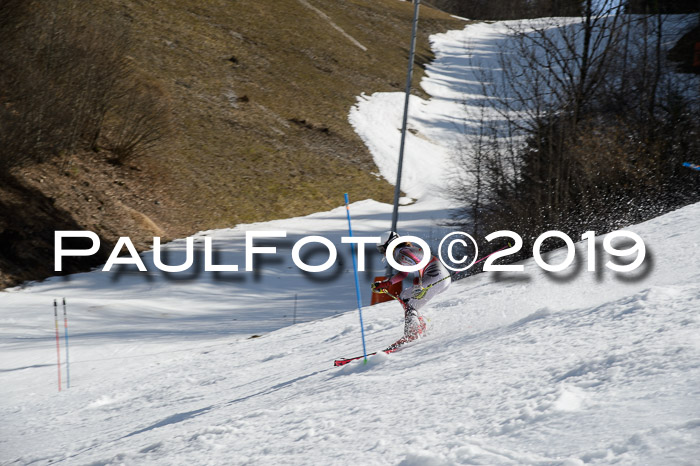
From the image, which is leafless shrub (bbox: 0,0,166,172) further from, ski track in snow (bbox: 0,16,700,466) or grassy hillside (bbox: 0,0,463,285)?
ski track in snow (bbox: 0,16,700,466)

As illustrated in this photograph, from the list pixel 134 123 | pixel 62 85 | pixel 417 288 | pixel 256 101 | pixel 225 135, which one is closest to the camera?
pixel 417 288

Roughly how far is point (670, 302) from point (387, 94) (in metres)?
36.9

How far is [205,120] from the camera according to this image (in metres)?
31.6

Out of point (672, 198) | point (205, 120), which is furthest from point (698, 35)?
point (205, 120)

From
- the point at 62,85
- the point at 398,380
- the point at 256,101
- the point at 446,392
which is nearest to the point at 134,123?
the point at 62,85

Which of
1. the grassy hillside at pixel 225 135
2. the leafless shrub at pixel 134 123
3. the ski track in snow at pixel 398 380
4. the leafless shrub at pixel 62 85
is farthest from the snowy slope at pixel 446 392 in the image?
the leafless shrub at pixel 134 123

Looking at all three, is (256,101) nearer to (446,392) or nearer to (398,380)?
(398,380)

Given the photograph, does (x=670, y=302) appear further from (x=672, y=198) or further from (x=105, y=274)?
(x=105, y=274)

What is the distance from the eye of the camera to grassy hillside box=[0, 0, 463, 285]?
21781mm

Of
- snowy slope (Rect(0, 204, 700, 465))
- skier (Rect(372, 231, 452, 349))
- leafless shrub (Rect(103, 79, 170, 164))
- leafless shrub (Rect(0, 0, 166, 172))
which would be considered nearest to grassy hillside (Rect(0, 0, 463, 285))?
leafless shrub (Rect(103, 79, 170, 164))

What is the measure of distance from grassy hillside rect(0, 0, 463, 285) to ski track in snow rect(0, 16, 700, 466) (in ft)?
21.1

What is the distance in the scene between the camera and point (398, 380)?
6.41 m

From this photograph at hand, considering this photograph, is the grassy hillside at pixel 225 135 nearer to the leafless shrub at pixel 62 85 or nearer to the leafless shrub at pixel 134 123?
the leafless shrub at pixel 134 123

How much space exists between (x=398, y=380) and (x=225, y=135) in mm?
26157
